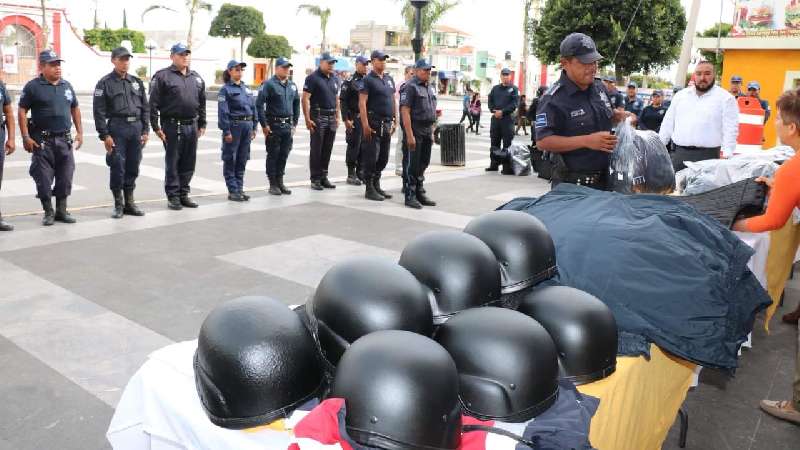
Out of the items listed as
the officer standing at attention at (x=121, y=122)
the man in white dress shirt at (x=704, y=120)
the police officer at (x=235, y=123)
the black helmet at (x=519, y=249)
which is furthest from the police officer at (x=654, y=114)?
the black helmet at (x=519, y=249)

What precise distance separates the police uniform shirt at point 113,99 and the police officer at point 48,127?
0.31 metres

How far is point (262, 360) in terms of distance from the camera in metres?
1.91

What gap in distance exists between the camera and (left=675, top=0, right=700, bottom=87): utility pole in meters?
12.7

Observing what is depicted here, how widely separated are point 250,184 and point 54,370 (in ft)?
23.0

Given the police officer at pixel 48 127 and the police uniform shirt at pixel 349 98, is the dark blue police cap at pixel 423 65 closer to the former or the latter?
the police uniform shirt at pixel 349 98

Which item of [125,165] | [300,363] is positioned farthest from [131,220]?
[300,363]

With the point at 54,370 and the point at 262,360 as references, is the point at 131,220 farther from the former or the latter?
the point at 262,360

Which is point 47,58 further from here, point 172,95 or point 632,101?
point 632,101

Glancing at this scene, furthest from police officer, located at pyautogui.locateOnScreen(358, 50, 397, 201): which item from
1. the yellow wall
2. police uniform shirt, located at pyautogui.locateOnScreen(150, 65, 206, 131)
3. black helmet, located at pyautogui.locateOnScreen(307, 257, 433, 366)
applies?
the yellow wall

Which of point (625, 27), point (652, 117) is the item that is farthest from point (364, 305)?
point (625, 27)

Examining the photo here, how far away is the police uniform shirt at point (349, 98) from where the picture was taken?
34.3 ft

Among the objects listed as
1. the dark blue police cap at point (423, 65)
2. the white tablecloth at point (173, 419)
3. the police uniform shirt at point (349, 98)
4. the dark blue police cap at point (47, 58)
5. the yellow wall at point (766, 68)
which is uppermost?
the yellow wall at point (766, 68)

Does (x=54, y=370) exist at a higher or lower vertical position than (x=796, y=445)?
higher

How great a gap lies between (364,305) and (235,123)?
728 centimetres
